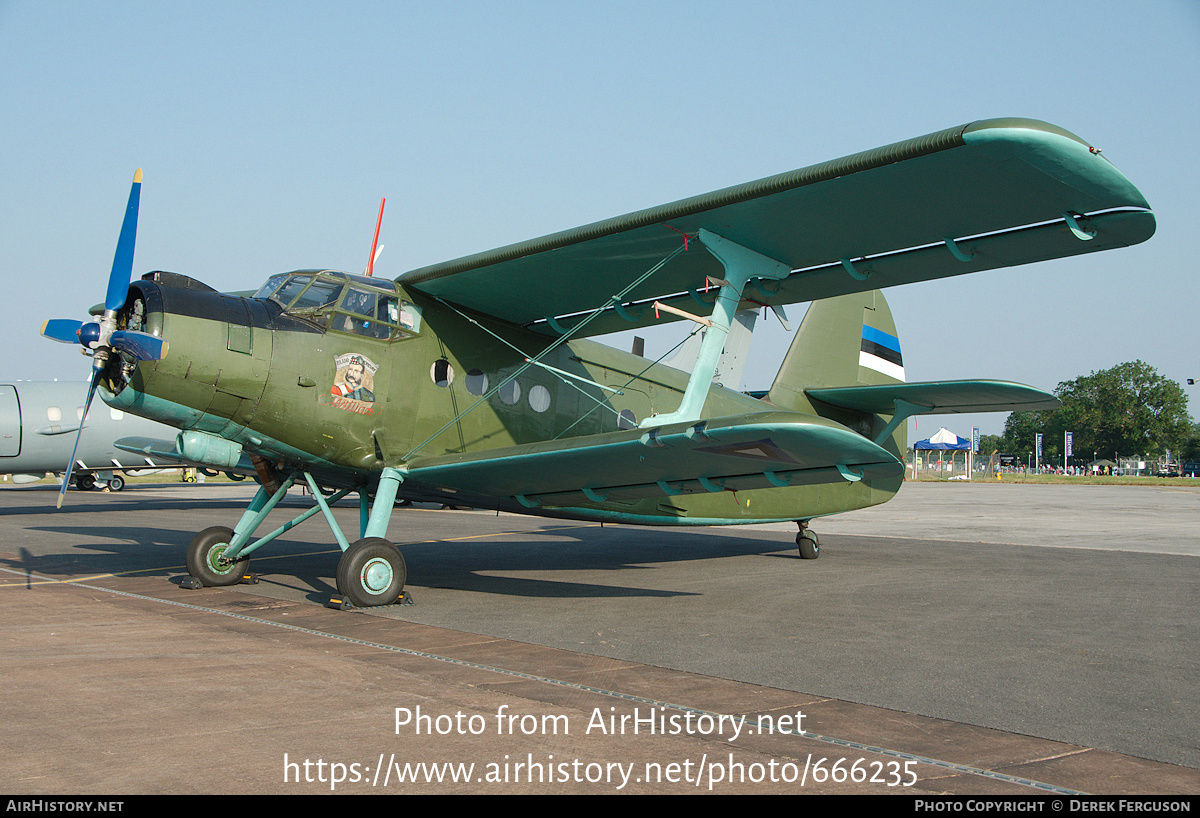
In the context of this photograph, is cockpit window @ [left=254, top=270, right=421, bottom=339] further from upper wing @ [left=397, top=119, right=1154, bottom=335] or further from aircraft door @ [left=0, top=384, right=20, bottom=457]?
aircraft door @ [left=0, top=384, right=20, bottom=457]

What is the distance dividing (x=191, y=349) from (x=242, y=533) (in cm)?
260

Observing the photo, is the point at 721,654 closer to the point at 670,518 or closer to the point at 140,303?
the point at 670,518

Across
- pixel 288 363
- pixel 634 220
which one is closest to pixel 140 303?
pixel 288 363

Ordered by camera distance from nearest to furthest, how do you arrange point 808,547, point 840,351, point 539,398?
1. point 539,398
2. point 808,547
3. point 840,351

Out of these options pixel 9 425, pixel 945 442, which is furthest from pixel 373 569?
pixel 945 442

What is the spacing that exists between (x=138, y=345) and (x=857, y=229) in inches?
247

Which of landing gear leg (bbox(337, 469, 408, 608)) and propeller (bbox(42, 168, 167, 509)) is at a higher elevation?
propeller (bbox(42, 168, 167, 509))

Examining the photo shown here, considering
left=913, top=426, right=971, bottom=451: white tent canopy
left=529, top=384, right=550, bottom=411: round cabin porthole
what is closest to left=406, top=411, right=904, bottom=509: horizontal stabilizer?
left=529, top=384, right=550, bottom=411: round cabin porthole

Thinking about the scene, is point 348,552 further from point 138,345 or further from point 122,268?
point 122,268

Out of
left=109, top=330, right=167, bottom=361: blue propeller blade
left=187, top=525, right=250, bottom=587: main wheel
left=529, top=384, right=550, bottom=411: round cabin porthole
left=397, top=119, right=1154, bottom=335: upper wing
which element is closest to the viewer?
left=397, top=119, right=1154, bottom=335: upper wing

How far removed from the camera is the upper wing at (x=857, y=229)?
5695 mm

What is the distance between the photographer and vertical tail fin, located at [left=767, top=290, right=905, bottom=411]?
1278cm

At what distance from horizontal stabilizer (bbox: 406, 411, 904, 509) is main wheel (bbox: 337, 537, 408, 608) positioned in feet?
3.04

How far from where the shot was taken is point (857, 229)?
7.15 metres
